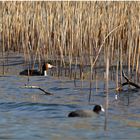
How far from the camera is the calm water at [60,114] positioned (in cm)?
527

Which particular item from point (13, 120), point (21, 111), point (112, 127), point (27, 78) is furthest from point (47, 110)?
point (27, 78)

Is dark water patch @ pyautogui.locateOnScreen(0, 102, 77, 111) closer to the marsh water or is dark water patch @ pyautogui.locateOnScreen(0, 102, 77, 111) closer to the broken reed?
the marsh water

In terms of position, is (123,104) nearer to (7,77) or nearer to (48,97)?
(48,97)

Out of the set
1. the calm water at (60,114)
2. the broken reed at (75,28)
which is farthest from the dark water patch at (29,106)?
the broken reed at (75,28)

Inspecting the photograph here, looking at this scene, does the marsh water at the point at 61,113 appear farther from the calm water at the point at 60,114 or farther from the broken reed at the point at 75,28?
the broken reed at the point at 75,28

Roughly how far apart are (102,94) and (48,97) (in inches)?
28.8

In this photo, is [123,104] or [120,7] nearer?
[123,104]

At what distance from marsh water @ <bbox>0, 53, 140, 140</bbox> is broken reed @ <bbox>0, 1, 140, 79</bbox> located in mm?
639

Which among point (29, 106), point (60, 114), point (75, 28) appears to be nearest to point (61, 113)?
point (60, 114)

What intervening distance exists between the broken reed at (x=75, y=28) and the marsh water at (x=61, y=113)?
64cm

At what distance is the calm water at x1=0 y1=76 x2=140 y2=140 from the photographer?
5.27 metres

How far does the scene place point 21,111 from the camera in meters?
6.59

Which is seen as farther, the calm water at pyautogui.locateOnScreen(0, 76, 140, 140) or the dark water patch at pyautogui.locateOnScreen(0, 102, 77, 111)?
the dark water patch at pyautogui.locateOnScreen(0, 102, 77, 111)

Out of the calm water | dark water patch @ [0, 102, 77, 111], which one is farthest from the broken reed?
dark water patch @ [0, 102, 77, 111]
